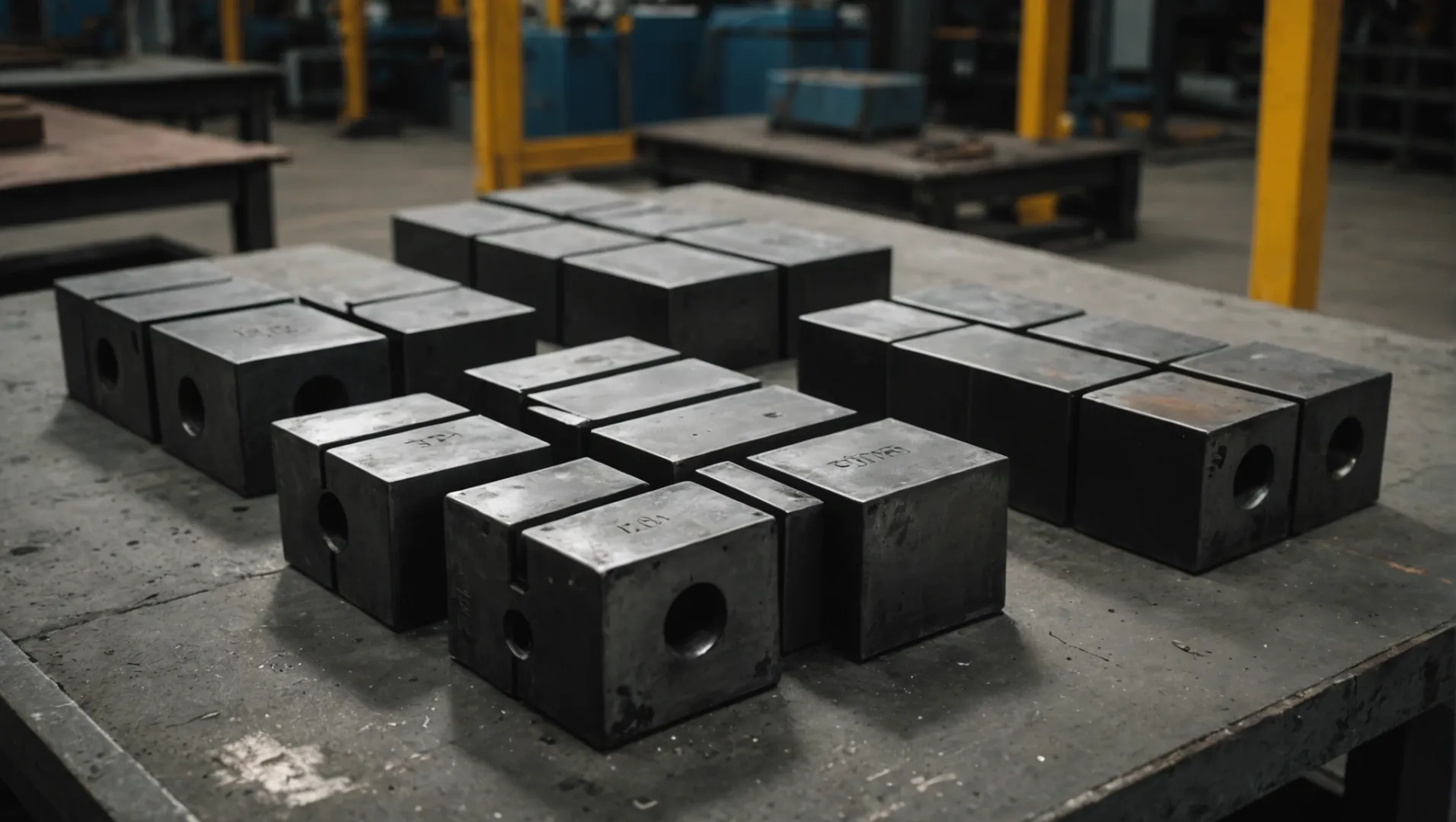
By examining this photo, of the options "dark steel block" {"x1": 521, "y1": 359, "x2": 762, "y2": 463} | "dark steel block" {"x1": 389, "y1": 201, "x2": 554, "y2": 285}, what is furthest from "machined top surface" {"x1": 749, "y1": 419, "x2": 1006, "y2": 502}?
"dark steel block" {"x1": 389, "y1": 201, "x2": 554, "y2": 285}

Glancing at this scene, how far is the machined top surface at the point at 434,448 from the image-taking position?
1887 mm

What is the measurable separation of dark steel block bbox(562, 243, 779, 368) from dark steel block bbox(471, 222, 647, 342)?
44mm

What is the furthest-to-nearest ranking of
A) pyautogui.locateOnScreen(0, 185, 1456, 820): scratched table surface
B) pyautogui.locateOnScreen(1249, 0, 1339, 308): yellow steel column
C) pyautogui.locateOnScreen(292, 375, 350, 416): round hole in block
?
pyautogui.locateOnScreen(1249, 0, 1339, 308): yellow steel column → pyautogui.locateOnScreen(292, 375, 350, 416): round hole in block → pyautogui.locateOnScreen(0, 185, 1456, 820): scratched table surface

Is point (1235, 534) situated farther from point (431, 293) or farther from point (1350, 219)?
point (1350, 219)

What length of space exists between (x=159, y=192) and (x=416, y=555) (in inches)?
142

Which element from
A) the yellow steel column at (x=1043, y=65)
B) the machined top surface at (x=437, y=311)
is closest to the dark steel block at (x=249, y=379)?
the machined top surface at (x=437, y=311)

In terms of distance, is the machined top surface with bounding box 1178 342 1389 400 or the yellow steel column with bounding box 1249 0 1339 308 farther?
the yellow steel column with bounding box 1249 0 1339 308

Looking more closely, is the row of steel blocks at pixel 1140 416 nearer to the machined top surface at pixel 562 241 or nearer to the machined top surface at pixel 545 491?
the machined top surface at pixel 545 491

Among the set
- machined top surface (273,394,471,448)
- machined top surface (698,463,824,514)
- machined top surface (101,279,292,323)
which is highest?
machined top surface (101,279,292,323)

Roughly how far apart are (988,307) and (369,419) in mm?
1237

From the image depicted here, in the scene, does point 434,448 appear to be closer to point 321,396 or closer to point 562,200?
point 321,396

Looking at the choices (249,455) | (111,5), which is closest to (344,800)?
(249,455)

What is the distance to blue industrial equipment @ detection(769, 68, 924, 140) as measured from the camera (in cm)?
725

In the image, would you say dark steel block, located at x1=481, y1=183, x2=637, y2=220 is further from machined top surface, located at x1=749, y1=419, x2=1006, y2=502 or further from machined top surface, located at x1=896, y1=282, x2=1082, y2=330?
machined top surface, located at x1=749, y1=419, x2=1006, y2=502
